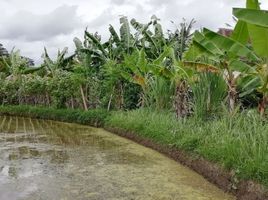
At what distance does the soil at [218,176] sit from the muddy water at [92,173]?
0.12 metres

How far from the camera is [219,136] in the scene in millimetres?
7250

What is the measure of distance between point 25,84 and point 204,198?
17437 millimetres

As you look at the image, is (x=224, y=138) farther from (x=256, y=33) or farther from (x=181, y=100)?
(x=181, y=100)

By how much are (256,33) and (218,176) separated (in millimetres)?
2224

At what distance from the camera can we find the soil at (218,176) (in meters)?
5.31

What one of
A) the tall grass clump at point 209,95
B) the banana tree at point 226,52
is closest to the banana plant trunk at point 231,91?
the banana tree at point 226,52

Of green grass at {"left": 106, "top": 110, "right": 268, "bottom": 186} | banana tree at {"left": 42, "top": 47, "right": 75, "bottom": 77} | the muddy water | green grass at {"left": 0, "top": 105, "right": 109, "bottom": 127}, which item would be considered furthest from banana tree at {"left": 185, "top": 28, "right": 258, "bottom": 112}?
banana tree at {"left": 42, "top": 47, "right": 75, "bottom": 77}

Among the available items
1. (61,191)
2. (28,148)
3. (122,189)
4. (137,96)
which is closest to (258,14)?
(122,189)

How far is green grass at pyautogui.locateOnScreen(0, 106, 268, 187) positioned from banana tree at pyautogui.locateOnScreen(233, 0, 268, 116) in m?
0.61

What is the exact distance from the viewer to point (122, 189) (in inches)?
246

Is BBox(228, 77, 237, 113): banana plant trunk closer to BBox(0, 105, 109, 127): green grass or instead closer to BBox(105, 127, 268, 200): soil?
BBox(105, 127, 268, 200): soil

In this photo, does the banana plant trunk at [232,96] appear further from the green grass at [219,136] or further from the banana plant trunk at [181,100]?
the banana plant trunk at [181,100]

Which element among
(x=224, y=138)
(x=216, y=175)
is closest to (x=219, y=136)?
(x=224, y=138)

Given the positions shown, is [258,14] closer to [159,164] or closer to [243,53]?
[243,53]
